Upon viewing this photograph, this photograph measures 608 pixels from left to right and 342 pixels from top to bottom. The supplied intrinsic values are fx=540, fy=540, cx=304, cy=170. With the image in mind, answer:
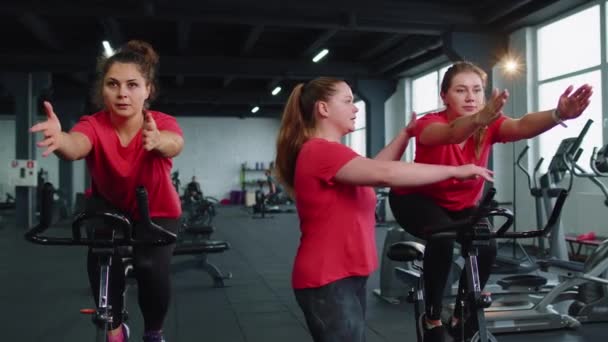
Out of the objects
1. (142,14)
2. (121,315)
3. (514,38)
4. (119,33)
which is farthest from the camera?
(119,33)

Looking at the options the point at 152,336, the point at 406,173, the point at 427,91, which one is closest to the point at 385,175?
the point at 406,173

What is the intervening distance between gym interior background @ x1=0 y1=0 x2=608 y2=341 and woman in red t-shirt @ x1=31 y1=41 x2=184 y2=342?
5.82 ft

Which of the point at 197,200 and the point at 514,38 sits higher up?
the point at 514,38

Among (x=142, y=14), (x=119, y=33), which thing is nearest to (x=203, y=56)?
(x=119, y=33)

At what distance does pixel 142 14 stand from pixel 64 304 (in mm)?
4042

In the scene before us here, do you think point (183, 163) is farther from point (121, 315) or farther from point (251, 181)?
point (121, 315)

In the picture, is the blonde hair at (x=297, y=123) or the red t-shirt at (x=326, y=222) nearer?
the red t-shirt at (x=326, y=222)

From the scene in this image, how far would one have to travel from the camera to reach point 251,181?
1859cm

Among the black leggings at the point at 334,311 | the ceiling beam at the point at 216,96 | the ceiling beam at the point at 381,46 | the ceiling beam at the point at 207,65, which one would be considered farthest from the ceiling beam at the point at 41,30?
the black leggings at the point at 334,311

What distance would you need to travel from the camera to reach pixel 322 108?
5.33 ft

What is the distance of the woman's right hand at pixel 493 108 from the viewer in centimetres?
162

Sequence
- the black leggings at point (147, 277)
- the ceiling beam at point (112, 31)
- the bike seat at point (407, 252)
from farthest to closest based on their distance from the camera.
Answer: the ceiling beam at point (112, 31) → the bike seat at point (407, 252) → the black leggings at point (147, 277)

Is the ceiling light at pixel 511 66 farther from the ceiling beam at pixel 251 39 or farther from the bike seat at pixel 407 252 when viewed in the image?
the bike seat at pixel 407 252

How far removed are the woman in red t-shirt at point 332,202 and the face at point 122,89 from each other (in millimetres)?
566
